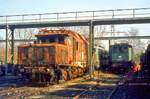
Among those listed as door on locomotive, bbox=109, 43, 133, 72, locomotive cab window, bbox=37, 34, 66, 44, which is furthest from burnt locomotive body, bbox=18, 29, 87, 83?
door on locomotive, bbox=109, 43, 133, 72

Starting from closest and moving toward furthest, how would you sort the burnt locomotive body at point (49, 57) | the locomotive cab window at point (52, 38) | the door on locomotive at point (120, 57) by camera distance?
1. the burnt locomotive body at point (49, 57)
2. the locomotive cab window at point (52, 38)
3. the door on locomotive at point (120, 57)

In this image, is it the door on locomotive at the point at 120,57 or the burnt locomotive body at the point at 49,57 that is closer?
the burnt locomotive body at the point at 49,57

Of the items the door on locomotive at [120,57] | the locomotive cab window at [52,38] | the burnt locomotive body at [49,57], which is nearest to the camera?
the burnt locomotive body at [49,57]

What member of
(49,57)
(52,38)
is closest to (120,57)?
(52,38)

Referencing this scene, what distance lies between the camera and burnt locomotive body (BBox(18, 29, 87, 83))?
22.6m

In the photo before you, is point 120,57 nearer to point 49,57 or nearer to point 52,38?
point 52,38

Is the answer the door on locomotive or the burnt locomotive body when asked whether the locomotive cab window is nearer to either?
the burnt locomotive body

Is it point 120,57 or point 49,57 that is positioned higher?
point 49,57

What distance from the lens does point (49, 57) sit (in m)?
23.2

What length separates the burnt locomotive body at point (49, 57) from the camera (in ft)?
74.3

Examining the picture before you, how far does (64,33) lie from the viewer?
2525cm

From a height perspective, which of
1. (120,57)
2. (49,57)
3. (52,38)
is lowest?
(120,57)

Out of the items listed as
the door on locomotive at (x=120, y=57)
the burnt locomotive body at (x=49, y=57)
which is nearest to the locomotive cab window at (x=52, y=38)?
the burnt locomotive body at (x=49, y=57)

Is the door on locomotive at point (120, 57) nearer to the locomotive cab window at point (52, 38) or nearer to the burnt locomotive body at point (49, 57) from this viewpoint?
the burnt locomotive body at point (49, 57)
